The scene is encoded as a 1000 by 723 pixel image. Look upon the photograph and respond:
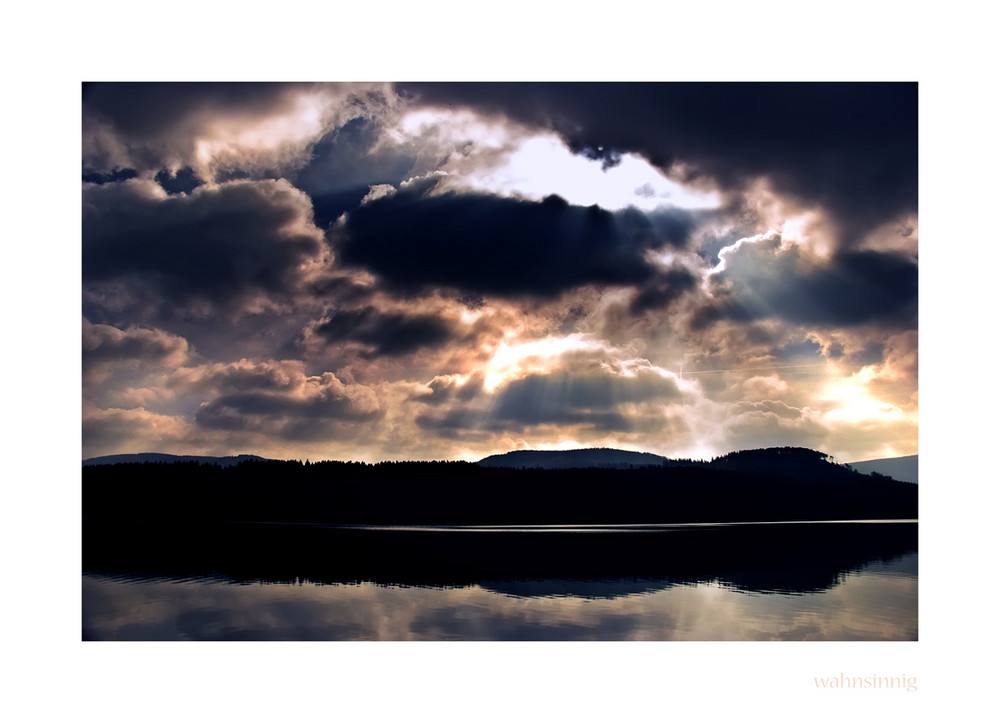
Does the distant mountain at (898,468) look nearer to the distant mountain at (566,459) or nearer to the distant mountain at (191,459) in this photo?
the distant mountain at (566,459)

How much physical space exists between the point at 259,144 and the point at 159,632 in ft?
20.7

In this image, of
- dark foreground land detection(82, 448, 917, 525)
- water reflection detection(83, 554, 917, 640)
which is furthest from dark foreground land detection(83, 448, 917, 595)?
water reflection detection(83, 554, 917, 640)

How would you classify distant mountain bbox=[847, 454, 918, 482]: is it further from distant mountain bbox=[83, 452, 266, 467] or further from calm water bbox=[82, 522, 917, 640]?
distant mountain bbox=[83, 452, 266, 467]

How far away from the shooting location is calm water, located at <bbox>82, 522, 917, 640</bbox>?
7.66 m

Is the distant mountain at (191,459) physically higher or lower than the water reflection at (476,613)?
higher

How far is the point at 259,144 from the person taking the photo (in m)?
8.56

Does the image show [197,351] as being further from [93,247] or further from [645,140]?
[645,140]

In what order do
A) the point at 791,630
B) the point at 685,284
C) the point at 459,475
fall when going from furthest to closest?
the point at 459,475, the point at 685,284, the point at 791,630

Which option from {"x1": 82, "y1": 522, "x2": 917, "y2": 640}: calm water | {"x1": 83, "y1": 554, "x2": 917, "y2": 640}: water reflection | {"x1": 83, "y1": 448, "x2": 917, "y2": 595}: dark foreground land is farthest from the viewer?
{"x1": 83, "y1": 448, "x2": 917, "y2": 595}: dark foreground land

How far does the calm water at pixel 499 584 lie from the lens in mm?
7656

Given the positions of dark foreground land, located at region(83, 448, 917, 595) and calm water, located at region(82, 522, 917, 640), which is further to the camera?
dark foreground land, located at region(83, 448, 917, 595)

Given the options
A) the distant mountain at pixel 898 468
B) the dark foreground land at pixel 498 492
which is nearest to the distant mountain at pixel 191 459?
the dark foreground land at pixel 498 492

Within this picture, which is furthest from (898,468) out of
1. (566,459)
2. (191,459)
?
(191,459)

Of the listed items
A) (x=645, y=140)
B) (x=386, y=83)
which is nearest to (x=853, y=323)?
(x=645, y=140)
